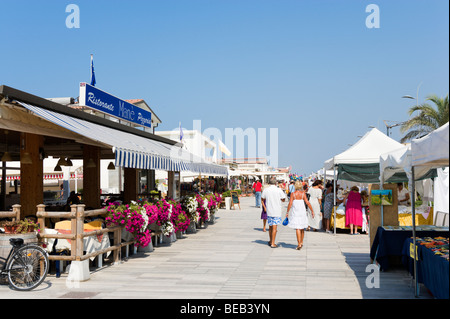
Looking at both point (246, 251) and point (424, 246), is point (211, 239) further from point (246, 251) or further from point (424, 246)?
point (424, 246)

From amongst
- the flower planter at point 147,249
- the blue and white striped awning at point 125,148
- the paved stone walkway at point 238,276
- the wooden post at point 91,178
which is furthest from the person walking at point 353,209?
the wooden post at point 91,178

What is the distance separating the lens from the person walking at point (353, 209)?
44.9 ft

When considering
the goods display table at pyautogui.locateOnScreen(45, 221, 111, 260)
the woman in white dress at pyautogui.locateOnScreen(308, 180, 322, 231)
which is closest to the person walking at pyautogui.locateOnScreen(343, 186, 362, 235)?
the woman in white dress at pyautogui.locateOnScreen(308, 180, 322, 231)

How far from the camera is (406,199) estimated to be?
549 inches

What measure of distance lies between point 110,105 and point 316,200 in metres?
7.39

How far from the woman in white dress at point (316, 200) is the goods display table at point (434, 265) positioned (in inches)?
301

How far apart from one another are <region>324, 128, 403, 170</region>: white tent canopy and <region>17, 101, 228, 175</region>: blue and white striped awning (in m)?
4.75

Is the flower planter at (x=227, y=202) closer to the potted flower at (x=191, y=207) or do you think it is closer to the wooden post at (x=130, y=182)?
the potted flower at (x=191, y=207)

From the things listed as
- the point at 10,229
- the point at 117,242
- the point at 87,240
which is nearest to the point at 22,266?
the point at 10,229

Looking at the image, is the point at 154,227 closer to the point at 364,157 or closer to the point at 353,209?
the point at 353,209

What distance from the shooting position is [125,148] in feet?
28.8

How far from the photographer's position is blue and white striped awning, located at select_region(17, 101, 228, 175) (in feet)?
26.3

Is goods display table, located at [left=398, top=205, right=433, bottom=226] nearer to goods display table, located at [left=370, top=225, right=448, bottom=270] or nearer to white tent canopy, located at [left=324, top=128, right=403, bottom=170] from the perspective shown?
white tent canopy, located at [left=324, top=128, right=403, bottom=170]
